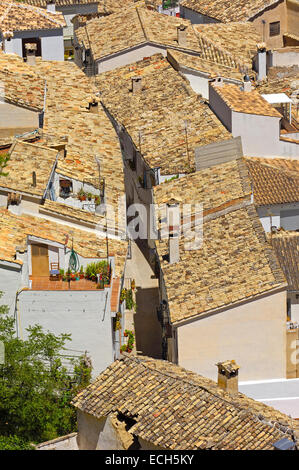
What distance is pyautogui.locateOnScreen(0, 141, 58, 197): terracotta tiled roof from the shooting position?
48312 millimetres

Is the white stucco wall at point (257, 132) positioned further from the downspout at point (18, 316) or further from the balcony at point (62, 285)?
the downspout at point (18, 316)

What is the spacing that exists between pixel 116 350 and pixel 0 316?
4236 mm

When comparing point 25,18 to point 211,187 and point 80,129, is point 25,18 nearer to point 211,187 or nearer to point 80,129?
point 80,129

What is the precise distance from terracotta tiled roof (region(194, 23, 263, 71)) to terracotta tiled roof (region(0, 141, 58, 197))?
22294 millimetres

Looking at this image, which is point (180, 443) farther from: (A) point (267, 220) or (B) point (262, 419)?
(A) point (267, 220)

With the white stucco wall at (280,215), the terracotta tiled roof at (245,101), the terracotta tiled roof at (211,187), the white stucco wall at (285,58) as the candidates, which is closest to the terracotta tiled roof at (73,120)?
the terracotta tiled roof at (211,187)

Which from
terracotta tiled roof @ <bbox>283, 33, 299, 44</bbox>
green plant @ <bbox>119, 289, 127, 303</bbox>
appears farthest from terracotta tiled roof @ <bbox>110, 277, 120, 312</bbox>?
terracotta tiled roof @ <bbox>283, 33, 299, 44</bbox>

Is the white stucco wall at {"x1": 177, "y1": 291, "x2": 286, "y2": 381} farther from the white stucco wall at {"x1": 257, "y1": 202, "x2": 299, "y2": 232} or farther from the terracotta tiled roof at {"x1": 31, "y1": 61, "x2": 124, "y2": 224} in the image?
the terracotta tiled roof at {"x1": 31, "y1": 61, "x2": 124, "y2": 224}

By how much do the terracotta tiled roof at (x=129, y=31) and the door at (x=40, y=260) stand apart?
26.8 metres

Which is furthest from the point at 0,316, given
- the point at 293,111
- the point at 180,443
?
the point at 293,111

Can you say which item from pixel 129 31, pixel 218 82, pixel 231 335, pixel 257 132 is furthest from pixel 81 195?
pixel 129 31

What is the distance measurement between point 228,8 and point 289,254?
108 feet

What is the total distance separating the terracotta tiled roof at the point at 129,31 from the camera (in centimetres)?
7138

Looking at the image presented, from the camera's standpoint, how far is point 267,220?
53.4 m
